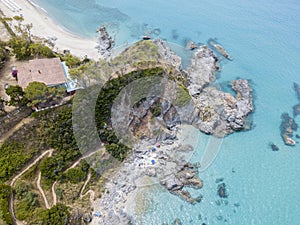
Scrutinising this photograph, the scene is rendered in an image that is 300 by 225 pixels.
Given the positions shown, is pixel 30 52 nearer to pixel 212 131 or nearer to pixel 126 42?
pixel 126 42

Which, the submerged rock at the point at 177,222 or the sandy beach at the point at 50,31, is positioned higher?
the sandy beach at the point at 50,31

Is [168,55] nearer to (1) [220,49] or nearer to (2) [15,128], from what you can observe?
(1) [220,49]

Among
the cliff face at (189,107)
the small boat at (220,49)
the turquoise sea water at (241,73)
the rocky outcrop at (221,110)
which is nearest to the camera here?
the turquoise sea water at (241,73)

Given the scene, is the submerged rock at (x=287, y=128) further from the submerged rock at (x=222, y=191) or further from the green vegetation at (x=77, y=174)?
the green vegetation at (x=77, y=174)


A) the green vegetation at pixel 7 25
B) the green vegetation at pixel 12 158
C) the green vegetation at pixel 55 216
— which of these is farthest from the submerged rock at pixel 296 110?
the green vegetation at pixel 7 25

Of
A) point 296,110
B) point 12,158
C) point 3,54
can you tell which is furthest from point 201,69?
point 12,158

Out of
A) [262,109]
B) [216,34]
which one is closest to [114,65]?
[262,109]

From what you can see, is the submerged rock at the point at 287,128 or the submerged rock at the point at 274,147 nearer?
the submerged rock at the point at 274,147
